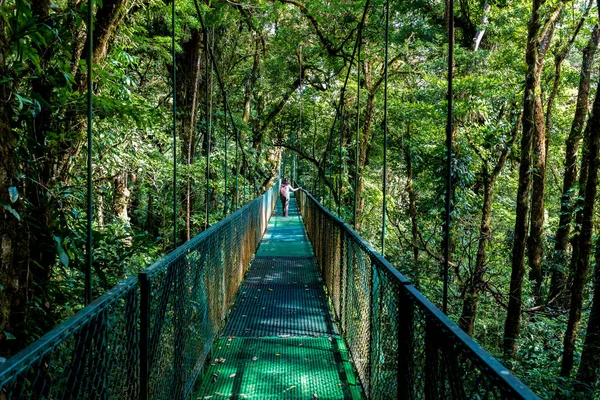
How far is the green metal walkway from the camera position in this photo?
104 inches

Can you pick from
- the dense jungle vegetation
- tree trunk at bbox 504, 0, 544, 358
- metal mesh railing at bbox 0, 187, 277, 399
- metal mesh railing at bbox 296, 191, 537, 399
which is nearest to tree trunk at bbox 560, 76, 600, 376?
the dense jungle vegetation

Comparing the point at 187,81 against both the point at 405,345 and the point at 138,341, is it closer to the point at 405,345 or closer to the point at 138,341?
the point at 138,341

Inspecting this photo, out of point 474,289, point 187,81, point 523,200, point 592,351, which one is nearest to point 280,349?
point 592,351

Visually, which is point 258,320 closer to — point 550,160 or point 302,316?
point 302,316

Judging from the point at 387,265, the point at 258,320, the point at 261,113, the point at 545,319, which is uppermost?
the point at 261,113

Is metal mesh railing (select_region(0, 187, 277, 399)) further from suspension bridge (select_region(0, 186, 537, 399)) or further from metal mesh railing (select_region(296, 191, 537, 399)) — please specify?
metal mesh railing (select_region(296, 191, 537, 399))

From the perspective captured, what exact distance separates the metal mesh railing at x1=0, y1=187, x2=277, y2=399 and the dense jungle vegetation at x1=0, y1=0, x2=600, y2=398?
0.49 m

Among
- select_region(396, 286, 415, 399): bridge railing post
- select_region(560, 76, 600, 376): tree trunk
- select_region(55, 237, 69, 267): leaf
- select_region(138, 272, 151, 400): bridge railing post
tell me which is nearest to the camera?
select_region(396, 286, 415, 399): bridge railing post

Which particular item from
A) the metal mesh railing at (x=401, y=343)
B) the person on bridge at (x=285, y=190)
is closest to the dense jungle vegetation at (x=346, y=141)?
the person on bridge at (x=285, y=190)

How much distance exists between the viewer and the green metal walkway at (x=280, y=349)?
2629 mm

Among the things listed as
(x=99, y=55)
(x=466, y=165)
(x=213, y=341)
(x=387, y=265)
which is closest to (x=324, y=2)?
(x=466, y=165)

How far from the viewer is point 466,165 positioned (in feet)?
27.3

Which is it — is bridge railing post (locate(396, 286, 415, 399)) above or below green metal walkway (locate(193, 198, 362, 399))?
above

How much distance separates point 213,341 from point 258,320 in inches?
30.4
